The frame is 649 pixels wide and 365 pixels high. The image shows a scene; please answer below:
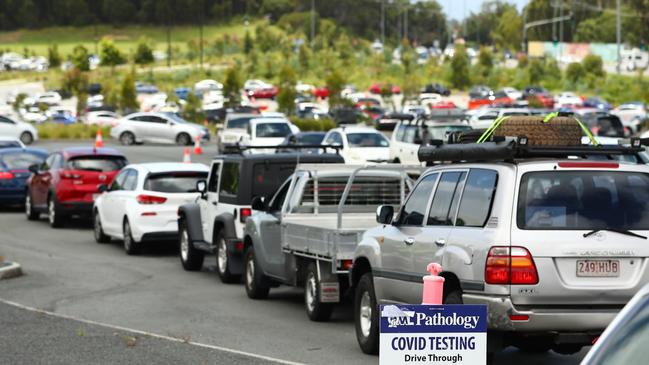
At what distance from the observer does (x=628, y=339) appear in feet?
14.6

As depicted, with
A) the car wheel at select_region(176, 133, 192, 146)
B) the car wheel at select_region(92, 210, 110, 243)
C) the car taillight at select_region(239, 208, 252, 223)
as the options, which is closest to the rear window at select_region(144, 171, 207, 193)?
the car wheel at select_region(92, 210, 110, 243)

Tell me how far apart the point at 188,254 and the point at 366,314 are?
29.3 feet

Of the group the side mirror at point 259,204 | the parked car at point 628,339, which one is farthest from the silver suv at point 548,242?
the side mirror at point 259,204

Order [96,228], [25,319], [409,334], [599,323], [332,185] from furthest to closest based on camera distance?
[96,228] < [332,185] < [25,319] < [599,323] < [409,334]

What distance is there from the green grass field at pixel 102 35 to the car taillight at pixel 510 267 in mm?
165346

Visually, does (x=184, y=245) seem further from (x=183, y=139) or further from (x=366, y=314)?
(x=183, y=139)

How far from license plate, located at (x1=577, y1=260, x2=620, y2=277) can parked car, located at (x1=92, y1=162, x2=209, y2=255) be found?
12.9 m

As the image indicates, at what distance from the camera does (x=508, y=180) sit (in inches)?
416

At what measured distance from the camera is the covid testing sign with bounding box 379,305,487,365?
23.5ft

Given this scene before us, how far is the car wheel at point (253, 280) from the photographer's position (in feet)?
56.4

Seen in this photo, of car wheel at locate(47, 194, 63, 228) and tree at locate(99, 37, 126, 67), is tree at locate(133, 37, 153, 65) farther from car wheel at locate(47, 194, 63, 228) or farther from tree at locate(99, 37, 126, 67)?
car wheel at locate(47, 194, 63, 228)

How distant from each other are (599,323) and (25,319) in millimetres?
→ 7281

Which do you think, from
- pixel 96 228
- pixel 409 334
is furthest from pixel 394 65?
pixel 409 334

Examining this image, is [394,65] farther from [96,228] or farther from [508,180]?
[508,180]
